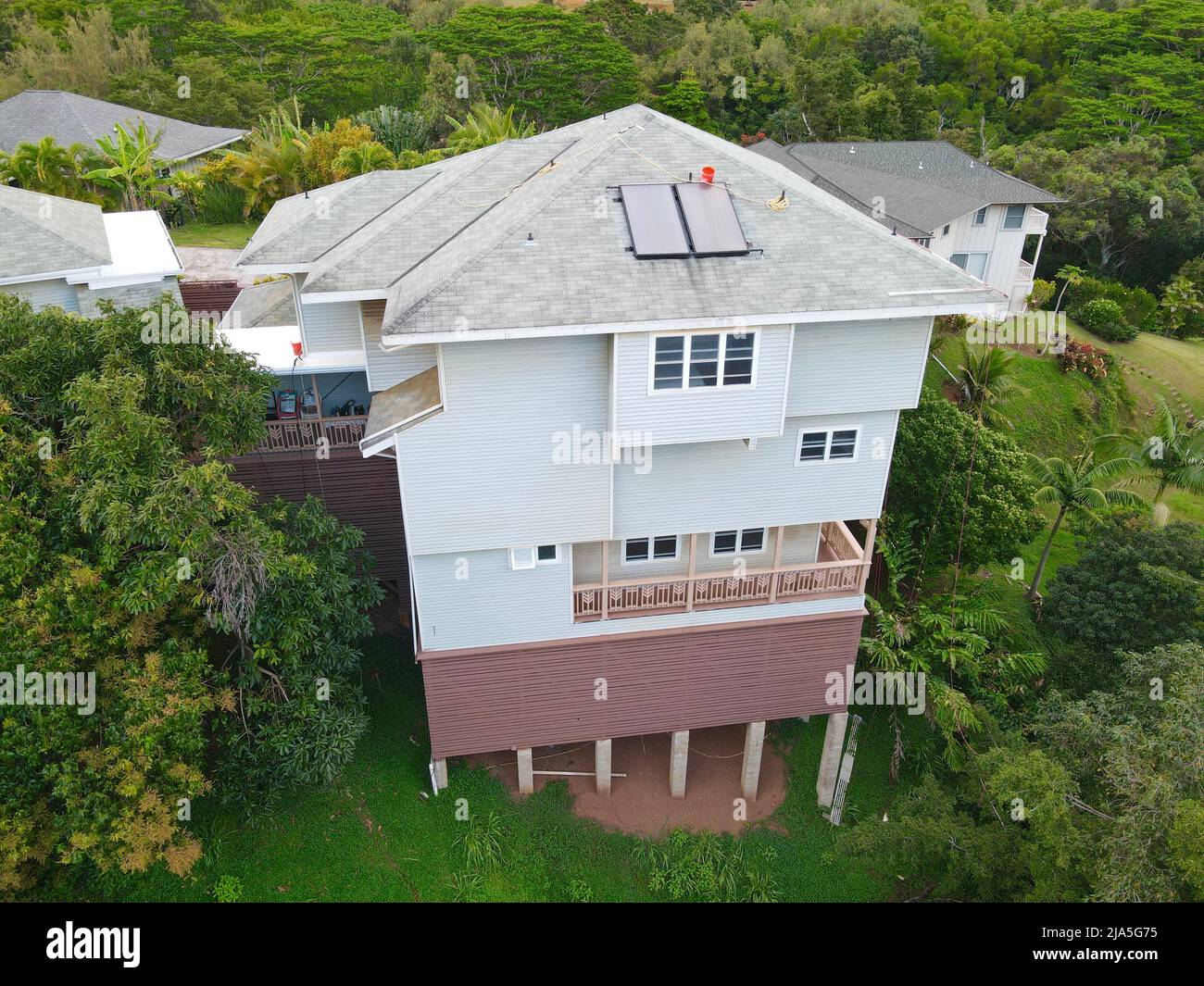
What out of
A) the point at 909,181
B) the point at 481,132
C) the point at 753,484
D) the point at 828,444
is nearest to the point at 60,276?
the point at 753,484

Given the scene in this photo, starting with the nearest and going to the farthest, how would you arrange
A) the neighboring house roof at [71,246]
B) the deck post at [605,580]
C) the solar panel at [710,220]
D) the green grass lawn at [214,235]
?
the solar panel at [710,220], the deck post at [605,580], the neighboring house roof at [71,246], the green grass lawn at [214,235]

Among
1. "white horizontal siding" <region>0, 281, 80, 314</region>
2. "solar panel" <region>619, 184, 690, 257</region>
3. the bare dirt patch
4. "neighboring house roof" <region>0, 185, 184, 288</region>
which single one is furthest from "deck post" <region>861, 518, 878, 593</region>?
"white horizontal siding" <region>0, 281, 80, 314</region>

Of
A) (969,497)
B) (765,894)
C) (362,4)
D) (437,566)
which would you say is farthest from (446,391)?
(362,4)

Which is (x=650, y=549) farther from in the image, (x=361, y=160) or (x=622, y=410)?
(x=361, y=160)

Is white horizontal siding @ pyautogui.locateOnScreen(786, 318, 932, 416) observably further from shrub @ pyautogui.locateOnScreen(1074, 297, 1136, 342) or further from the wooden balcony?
shrub @ pyautogui.locateOnScreen(1074, 297, 1136, 342)

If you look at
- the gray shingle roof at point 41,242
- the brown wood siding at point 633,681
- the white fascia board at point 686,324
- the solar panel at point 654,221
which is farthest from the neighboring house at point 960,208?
the gray shingle roof at point 41,242

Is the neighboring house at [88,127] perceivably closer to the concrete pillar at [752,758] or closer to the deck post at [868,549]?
the concrete pillar at [752,758]

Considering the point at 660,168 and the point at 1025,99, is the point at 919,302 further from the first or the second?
the point at 1025,99
